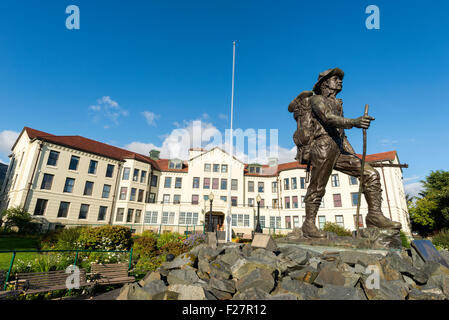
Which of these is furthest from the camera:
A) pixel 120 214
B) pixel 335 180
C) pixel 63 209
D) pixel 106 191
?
pixel 335 180

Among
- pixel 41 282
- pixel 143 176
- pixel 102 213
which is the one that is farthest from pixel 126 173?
pixel 41 282

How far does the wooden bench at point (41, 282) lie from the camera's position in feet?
19.0

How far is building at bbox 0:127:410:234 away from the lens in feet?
89.2

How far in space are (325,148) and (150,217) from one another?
33.4 meters

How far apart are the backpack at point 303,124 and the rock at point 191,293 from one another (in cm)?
428

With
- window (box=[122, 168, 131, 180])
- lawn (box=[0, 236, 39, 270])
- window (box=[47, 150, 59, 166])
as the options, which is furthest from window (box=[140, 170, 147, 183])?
lawn (box=[0, 236, 39, 270])

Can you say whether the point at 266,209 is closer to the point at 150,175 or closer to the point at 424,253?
the point at 150,175

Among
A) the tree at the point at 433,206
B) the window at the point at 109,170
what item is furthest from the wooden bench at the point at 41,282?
the tree at the point at 433,206

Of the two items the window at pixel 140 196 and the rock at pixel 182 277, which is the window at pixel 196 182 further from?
the rock at pixel 182 277

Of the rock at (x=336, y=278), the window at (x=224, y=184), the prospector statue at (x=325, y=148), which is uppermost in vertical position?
the window at (x=224, y=184)

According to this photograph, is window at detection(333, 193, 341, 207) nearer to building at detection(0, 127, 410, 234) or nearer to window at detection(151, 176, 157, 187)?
building at detection(0, 127, 410, 234)

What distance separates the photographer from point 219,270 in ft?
11.0

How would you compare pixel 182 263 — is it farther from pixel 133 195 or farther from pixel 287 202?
pixel 287 202
